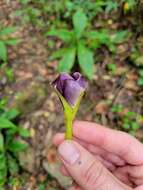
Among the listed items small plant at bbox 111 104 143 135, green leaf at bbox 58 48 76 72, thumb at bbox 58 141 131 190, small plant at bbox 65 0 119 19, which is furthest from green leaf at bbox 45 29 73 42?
thumb at bbox 58 141 131 190

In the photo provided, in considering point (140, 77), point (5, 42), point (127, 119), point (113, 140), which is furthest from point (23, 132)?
point (113, 140)

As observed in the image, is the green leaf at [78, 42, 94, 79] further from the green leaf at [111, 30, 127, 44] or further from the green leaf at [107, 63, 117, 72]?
the green leaf at [111, 30, 127, 44]

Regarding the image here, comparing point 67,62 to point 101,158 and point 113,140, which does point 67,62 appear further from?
point 113,140

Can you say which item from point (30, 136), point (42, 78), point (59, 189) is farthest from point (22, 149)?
point (42, 78)

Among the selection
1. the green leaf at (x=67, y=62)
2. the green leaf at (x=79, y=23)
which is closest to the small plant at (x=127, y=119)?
the green leaf at (x=67, y=62)

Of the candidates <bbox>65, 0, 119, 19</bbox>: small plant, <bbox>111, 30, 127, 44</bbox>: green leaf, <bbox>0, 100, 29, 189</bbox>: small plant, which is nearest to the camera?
<bbox>0, 100, 29, 189</bbox>: small plant

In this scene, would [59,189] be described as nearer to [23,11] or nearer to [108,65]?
[108,65]

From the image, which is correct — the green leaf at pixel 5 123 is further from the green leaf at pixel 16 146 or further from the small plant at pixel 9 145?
the green leaf at pixel 16 146

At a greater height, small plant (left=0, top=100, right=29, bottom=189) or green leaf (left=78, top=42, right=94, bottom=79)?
green leaf (left=78, top=42, right=94, bottom=79)
